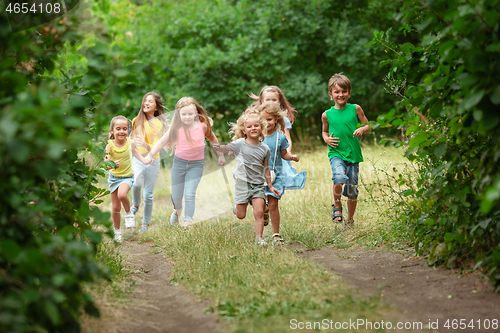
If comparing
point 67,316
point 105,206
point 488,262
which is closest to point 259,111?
point 488,262

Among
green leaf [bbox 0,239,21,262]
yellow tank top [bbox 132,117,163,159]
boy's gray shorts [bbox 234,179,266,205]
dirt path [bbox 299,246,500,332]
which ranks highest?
yellow tank top [bbox 132,117,163,159]

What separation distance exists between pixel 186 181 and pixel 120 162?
991mm

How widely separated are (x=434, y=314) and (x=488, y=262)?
0.61 m

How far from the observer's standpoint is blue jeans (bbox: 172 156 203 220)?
19.8 feet

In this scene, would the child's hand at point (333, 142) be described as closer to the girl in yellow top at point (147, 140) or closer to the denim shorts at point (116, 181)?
the girl in yellow top at point (147, 140)

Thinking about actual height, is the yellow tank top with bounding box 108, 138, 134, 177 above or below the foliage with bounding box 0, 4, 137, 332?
above

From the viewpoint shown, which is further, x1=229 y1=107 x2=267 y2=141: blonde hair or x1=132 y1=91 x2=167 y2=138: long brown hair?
x1=132 y1=91 x2=167 y2=138: long brown hair

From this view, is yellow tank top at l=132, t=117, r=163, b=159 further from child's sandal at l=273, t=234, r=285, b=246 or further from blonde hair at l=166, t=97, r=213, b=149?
child's sandal at l=273, t=234, r=285, b=246

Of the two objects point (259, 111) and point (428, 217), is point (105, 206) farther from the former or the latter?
point (428, 217)

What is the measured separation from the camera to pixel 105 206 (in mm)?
9258

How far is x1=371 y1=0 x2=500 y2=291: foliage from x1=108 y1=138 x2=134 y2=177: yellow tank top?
12.6ft

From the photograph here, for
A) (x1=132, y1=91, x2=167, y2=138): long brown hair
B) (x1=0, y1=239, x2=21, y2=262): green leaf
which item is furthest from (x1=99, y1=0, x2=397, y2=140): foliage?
(x1=0, y1=239, x2=21, y2=262): green leaf

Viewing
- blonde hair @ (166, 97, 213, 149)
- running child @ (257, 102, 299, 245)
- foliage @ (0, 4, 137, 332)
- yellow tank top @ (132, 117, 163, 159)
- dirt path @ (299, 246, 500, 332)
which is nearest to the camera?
foliage @ (0, 4, 137, 332)

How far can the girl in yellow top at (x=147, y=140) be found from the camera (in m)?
6.57
